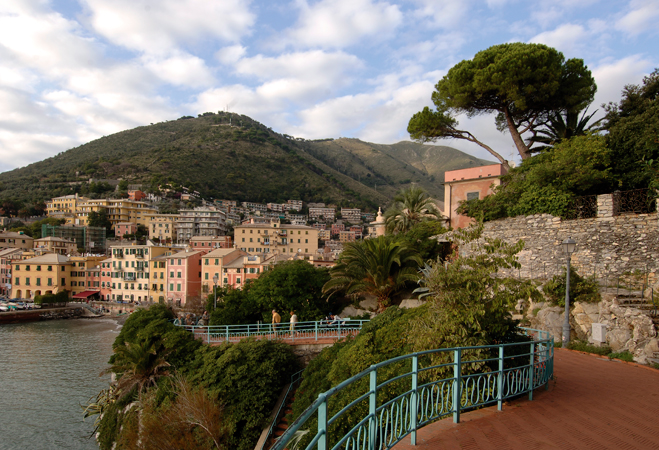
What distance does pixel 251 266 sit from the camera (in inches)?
1982

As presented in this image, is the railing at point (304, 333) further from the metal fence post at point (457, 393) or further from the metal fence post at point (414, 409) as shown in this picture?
the metal fence post at point (414, 409)

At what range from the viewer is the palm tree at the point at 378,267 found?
20.5 metres

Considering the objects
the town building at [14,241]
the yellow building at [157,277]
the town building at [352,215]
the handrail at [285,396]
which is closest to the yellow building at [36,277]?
the yellow building at [157,277]

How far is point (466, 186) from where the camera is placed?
26.9 meters

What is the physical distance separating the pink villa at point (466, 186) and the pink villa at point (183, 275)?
130ft

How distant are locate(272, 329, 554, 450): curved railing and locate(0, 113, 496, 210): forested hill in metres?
106

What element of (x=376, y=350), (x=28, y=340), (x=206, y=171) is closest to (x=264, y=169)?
(x=206, y=171)

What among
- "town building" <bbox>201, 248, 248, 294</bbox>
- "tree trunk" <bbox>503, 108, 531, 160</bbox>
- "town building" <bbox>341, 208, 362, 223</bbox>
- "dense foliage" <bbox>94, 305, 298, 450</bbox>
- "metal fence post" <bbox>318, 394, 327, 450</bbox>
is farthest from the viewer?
"town building" <bbox>341, 208, 362, 223</bbox>

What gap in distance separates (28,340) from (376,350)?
Answer: 44820 mm

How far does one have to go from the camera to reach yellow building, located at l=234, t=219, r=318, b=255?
75.5 m

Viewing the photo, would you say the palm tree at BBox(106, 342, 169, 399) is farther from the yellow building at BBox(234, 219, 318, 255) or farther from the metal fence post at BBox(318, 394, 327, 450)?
the yellow building at BBox(234, 219, 318, 255)

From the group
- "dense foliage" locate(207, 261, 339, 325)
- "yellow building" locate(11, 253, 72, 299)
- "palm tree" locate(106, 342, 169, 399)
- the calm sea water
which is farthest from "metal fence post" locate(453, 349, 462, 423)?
"yellow building" locate(11, 253, 72, 299)

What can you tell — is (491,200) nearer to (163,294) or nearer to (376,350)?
(376,350)

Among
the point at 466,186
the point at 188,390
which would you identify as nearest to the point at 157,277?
the point at 188,390
